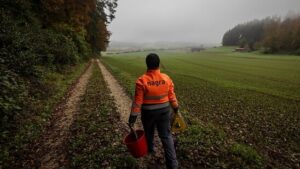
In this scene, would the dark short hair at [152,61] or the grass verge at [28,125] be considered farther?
the grass verge at [28,125]

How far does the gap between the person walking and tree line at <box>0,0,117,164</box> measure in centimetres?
424

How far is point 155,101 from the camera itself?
176 inches

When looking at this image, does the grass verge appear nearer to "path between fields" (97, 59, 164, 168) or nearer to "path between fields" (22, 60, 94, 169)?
"path between fields" (22, 60, 94, 169)

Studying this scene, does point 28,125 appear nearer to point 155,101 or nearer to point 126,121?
Result: point 126,121

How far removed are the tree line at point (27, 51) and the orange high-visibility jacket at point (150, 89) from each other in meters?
4.33

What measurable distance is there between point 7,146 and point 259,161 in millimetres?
7425

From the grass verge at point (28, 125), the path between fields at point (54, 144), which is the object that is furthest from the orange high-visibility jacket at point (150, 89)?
the grass verge at point (28, 125)

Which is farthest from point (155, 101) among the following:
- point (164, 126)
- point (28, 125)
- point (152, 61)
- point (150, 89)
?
point (28, 125)

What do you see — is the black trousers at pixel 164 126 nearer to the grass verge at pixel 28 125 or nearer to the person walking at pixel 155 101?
the person walking at pixel 155 101

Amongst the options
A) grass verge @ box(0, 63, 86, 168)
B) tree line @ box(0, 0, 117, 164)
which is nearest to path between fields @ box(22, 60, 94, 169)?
grass verge @ box(0, 63, 86, 168)

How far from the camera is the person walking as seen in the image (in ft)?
14.2

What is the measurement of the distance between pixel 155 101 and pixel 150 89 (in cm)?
32

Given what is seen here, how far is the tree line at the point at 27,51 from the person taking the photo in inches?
309

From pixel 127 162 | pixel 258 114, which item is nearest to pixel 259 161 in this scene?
pixel 127 162
